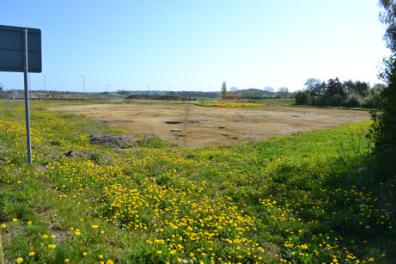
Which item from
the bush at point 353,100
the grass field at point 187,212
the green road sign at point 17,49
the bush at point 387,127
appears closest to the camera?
the grass field at point 187,212

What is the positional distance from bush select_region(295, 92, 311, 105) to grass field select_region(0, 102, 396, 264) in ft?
228

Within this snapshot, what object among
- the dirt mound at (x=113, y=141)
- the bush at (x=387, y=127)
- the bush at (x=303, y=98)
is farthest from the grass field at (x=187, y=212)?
the bush at (x=303, y=98)

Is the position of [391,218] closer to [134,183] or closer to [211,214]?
[211,214]

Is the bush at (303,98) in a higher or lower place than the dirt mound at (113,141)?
higher

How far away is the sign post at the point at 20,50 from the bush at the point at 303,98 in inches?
2901

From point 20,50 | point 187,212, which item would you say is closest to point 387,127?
point 187,212

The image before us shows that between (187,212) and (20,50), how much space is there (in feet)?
13.6

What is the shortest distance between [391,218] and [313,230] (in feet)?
4.93

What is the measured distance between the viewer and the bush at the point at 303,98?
255 ft

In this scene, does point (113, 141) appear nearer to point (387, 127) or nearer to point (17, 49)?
point (17, 49)

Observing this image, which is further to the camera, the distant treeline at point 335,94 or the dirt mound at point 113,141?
the distant treeline at point 335,94

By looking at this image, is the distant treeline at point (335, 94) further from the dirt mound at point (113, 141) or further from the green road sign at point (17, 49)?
the green road sign at point (17, 49)

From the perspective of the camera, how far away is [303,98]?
258 ft

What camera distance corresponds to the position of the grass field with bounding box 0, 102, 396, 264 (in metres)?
4.57
